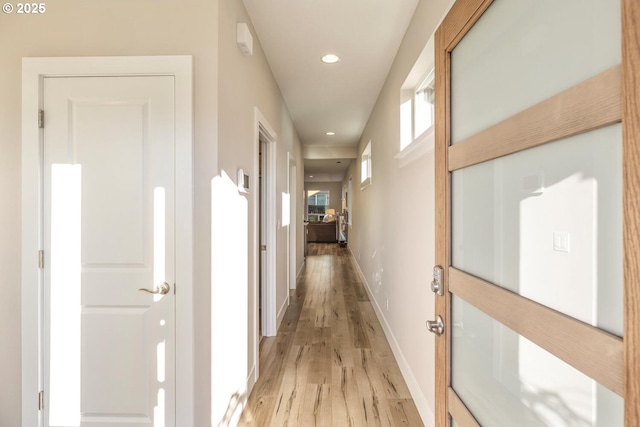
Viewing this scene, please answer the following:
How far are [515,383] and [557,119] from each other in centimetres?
67

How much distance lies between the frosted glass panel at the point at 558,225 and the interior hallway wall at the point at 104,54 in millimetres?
1253

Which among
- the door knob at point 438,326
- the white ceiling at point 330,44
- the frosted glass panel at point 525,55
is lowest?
the door knob at point 438,326

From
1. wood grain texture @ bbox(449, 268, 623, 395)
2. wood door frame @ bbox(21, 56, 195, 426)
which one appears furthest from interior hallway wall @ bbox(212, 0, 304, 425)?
wood grain texture @ bbox(449, 268, 623, 395)

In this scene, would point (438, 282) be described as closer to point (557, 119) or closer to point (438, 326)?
point (438, 326)

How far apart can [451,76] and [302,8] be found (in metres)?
1.43

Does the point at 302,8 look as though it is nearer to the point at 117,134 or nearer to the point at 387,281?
the point at 117,134

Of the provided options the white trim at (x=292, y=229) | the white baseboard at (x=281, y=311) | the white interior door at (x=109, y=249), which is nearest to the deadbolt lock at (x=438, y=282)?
the white interior door at (x=109, y=249)

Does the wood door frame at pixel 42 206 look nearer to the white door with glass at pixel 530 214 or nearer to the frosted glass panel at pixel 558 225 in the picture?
the white door with glass at pixel 530 214

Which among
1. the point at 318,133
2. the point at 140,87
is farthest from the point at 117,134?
the point at 318,133

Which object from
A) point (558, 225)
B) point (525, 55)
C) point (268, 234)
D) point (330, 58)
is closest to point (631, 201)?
point (558, 225)

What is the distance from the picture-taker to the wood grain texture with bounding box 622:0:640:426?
460 millimetres

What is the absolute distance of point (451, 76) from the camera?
1.13 metres

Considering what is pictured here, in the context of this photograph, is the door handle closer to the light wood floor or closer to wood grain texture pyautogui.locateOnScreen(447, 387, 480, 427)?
the light wood floor

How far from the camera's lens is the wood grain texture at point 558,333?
0.52 m
